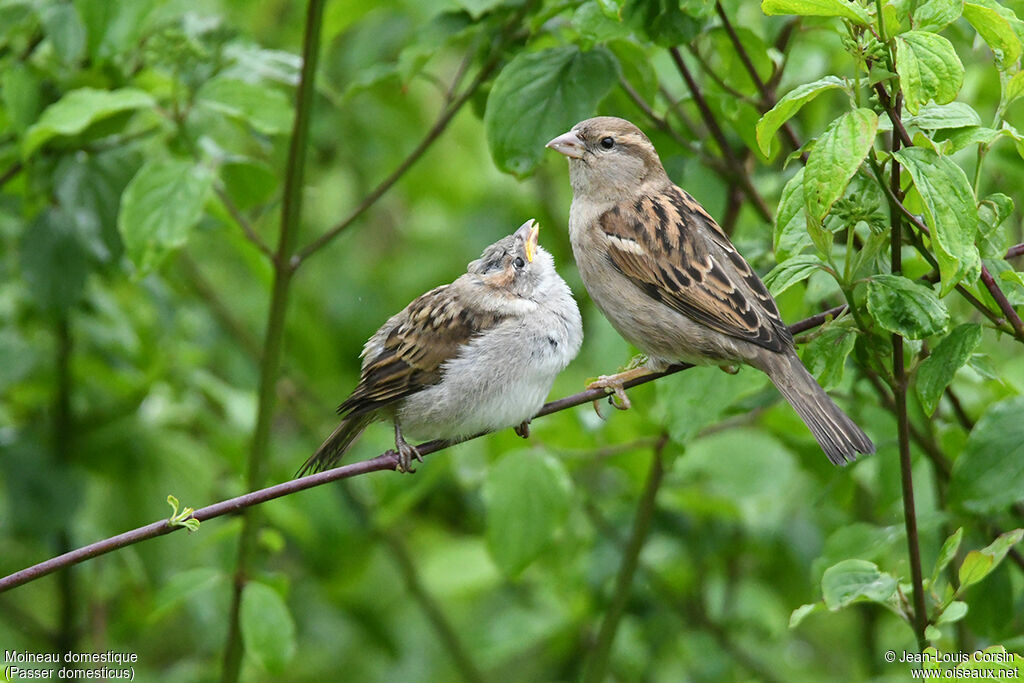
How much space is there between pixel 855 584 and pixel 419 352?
128cm

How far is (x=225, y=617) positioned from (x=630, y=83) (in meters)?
3.10

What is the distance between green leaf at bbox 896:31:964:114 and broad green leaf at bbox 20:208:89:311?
102 inches

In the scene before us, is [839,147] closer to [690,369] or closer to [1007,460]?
[1007,460]

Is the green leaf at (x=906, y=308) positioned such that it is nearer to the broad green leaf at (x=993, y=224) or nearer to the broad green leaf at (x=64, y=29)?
the broad green leaf at (x=993, y=224)

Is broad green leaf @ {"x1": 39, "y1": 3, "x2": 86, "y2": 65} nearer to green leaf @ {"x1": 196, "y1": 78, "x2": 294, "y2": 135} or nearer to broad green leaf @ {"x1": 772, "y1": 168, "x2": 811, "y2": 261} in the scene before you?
green leaf @ {"x1": 196, "y1": 78, "x2": 294, "y2": 135}

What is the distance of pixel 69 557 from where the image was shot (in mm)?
2008

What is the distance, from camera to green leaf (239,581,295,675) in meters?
3.12

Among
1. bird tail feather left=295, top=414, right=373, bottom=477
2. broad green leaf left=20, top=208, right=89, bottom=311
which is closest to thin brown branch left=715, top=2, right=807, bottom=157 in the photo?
bird tail feather left=295, top=414, right=373, bottom=477

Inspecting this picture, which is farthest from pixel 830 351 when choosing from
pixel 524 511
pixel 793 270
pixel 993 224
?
pixel 524 511

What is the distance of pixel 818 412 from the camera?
106 inches

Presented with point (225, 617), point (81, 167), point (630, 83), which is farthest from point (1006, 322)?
point (225, 617)

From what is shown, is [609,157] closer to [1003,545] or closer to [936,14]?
[936,14]

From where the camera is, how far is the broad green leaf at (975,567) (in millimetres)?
2143

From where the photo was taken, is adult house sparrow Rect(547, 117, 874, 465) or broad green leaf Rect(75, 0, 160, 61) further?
broad green leaf Rect(75, 0, 160, 61)
